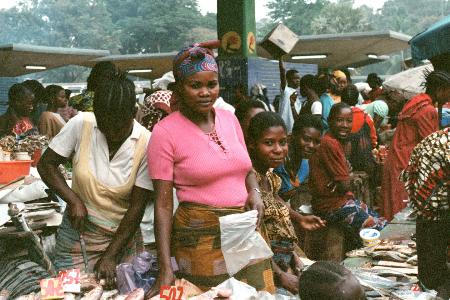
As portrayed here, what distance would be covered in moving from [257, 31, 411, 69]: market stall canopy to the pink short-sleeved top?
1085cm

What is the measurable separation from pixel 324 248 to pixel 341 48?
10633 millimetres

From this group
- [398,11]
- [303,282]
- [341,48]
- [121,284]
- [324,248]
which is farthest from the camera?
[398,11]

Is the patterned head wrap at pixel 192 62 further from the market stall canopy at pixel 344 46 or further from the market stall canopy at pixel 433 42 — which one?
the market stall canopy at pixel 344 46

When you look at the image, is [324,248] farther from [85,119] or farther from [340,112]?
[85,119]

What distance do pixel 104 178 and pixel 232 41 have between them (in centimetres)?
581

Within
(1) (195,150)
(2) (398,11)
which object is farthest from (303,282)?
(2) (398,11)

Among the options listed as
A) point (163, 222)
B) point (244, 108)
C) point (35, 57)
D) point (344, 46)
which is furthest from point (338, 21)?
point (163, 222)

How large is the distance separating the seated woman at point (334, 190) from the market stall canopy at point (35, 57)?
8.64m

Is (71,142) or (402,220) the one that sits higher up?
(71,142)

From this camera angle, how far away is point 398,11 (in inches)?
3644

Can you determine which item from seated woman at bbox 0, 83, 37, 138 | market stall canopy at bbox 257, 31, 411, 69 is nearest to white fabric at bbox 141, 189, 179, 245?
seated woman at bbox 0, 83, 37, 138

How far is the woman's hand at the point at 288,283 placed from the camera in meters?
3.22

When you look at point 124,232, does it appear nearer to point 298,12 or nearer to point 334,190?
point 334,190

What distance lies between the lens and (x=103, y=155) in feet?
9.59
